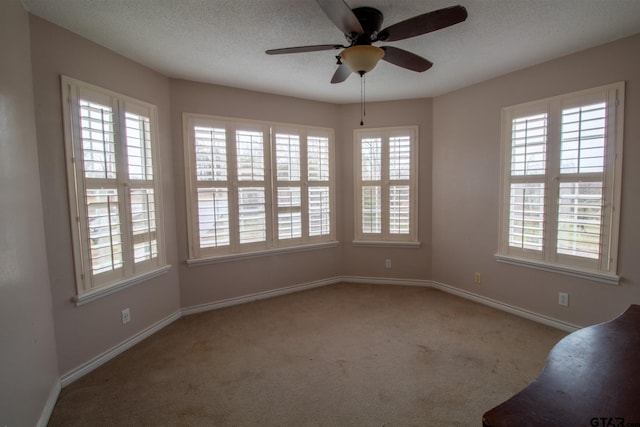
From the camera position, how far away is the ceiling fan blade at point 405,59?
2111mm

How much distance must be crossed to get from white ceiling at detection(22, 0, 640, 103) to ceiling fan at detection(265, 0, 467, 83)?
0.15 metres

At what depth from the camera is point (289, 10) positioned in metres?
2.04

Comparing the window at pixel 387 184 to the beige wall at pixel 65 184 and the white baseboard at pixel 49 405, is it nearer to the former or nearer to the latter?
the beige wall at pixel 65 184

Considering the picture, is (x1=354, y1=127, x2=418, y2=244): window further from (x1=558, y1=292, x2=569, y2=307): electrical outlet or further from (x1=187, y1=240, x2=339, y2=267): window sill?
(x1=558, y1=292, x2=569, y2=307): electrical outlet

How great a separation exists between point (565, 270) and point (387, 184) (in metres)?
2.17

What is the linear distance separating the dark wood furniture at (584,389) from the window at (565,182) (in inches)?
71.1

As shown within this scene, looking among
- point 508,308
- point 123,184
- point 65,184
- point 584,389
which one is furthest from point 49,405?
point 508,308

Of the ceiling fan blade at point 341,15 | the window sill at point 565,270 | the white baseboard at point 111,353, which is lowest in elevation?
the white baseboard at point 111,353

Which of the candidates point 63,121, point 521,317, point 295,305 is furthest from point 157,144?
point 521,317

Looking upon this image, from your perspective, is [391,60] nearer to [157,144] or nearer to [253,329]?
[157,144]

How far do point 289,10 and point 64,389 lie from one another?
10.3 ft

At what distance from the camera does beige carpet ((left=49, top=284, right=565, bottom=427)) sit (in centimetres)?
191

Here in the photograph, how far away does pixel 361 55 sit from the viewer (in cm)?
188

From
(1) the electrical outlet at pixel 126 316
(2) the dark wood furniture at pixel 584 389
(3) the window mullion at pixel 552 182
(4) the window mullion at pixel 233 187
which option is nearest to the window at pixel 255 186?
(4) the window mullion at pixel 233 187
